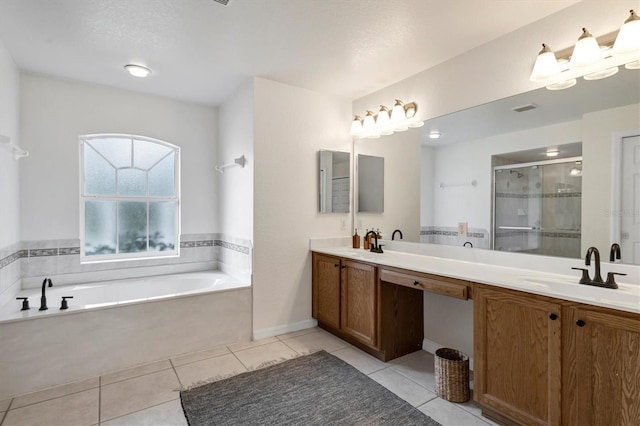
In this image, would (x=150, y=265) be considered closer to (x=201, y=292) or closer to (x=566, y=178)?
(x=201, y=292)

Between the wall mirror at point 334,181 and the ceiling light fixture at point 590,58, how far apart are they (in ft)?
6.24

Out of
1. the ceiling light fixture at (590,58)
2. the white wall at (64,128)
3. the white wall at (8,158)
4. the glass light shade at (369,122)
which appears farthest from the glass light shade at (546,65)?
the white wall at (8,158)

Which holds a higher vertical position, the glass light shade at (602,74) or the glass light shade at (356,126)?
the glass light shade at (356,126)

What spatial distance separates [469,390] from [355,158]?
2.42 metres

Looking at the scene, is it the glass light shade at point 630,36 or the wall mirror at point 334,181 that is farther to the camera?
the wall mirror at point 334,181

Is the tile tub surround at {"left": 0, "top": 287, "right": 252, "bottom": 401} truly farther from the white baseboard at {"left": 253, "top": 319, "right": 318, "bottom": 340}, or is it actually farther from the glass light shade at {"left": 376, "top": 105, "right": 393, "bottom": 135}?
the glass light shade at {"left": 376, "top": 105, "right": 393, "bottom": 135}

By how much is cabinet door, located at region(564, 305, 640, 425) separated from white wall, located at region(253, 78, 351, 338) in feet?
7.58

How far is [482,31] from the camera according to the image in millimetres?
2242

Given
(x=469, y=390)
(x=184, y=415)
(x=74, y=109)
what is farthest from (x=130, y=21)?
(x=469, y=390)

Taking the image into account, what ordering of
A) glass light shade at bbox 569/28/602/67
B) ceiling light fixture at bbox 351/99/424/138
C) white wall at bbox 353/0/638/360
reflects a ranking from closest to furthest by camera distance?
glass light shade at bbox 569/28/602/67 < white wall at bbox 353/0/638/360 < ceiling light fixture at bbox 351/99/424/138

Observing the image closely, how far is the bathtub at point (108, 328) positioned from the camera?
88.7 inches

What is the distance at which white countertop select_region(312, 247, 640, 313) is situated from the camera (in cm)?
149

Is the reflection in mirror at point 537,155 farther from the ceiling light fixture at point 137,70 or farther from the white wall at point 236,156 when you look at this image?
the ceiling light fixture at point 137,70

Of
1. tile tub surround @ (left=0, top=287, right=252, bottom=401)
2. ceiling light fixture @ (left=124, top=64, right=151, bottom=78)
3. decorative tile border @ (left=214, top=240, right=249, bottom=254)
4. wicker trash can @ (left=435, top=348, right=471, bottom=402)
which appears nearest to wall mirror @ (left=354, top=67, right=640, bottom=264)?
wicker trash can @ (left=435, top=348, right=471, bottom=402)
